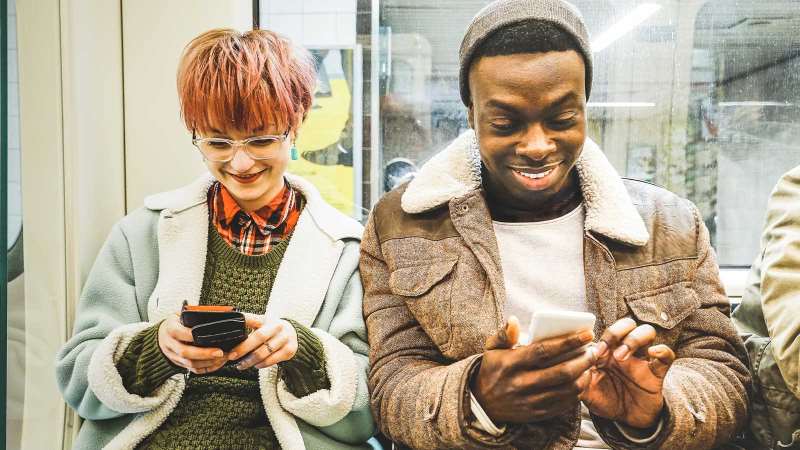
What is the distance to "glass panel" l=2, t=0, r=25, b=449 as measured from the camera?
1793 millimetres

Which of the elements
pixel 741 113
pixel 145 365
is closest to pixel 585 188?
pixel 741 113

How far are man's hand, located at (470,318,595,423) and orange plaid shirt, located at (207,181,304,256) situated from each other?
0.76 metres

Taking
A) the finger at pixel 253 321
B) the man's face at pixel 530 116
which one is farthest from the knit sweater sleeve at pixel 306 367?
the man's face at pixel 530 116

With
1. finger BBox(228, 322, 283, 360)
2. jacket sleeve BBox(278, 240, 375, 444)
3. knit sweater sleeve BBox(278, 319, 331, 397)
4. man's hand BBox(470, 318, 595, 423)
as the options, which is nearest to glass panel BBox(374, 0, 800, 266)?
jacket sleeve BBox(278, 240, 375, 444)

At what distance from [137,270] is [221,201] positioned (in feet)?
0.98

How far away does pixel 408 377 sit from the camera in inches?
64.2

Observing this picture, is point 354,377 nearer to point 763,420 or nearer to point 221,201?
point 221,201

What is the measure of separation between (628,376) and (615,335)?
11 centimetres

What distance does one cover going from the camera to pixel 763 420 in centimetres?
A: 165

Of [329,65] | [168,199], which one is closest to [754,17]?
[329,65]

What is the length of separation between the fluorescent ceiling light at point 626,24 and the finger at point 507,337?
1336 millimetres

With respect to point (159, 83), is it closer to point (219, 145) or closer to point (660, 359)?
point (219, 145)

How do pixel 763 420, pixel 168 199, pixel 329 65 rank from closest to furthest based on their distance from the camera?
pixel 763 420 → pixel 168 199 → pixel 329 65

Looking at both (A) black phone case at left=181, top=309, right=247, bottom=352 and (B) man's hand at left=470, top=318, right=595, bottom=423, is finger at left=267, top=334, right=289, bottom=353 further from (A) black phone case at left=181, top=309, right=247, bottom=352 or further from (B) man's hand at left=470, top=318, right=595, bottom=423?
(B) man's hand at left=470, top=318, right=595, bottom=423
